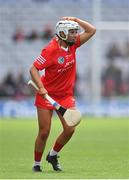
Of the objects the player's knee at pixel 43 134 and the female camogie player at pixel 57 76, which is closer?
the female camogie player at pixel 57 76

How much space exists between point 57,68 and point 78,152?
188 inches

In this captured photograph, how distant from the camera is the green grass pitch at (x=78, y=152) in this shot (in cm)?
1256

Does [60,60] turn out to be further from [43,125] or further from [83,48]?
[83,48]

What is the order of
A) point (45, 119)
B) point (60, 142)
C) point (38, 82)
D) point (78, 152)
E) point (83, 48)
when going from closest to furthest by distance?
point (38, 82) → point (45, 119) → point (60, 142) → point (78, 152) → point (83, 48)

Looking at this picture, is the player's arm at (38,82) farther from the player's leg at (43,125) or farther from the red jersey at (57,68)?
the player's leg at (43,125)

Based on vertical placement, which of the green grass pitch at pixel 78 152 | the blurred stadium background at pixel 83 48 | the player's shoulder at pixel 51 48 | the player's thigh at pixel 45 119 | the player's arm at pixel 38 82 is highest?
the player's shoulder at pixel 51 48

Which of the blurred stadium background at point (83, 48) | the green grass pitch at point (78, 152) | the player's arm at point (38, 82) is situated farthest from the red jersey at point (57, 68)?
the blurred stadium background at point (83, 48)

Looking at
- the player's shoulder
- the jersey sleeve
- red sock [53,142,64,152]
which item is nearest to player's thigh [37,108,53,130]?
red sock [53,142,64,152]

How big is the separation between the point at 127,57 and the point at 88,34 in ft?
83.2

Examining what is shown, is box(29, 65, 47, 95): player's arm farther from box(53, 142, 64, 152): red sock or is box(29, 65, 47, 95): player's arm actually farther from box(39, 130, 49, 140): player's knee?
box(53, 142, 64, 152): red sock

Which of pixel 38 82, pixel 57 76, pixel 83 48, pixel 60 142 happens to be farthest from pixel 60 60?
pixel 83 48

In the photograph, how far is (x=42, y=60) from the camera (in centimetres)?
1288

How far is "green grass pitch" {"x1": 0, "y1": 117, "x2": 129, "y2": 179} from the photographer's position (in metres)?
12.6

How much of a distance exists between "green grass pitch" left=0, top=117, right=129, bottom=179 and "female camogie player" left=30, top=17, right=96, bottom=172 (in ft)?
1.74
